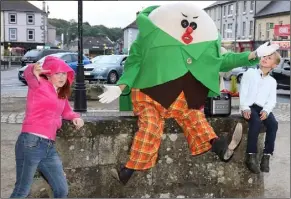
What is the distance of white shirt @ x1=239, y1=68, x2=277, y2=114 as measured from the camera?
3961 millimetres

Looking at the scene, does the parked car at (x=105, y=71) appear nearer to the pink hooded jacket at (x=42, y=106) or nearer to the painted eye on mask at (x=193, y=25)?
the painted eye on mask at (x=193, y=25)

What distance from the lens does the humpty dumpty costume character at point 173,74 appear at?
3734 millimetres

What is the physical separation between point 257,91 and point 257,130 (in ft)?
1.16

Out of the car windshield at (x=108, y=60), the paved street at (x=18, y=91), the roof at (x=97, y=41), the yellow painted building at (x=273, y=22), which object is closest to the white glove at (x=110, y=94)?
the paved street at (x=18, y=91)

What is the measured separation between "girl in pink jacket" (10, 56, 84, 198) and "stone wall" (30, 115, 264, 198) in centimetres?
58

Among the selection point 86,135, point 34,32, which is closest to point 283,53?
point 34,32

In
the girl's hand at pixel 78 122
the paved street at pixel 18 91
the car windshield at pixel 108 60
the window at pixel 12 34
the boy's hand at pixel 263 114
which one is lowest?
the paved street at pixel 18 91

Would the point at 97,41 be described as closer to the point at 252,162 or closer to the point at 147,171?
the point at 147,171

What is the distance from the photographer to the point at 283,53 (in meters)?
39.1

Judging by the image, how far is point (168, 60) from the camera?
3.75 meters

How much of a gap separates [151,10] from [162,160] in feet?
4.64

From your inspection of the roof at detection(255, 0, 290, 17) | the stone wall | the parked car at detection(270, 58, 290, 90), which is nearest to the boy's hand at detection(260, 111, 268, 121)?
the stone wall

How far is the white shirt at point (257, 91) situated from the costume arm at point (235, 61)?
0.14 metres

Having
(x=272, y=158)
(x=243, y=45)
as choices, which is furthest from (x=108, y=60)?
(x=243, y=45)
